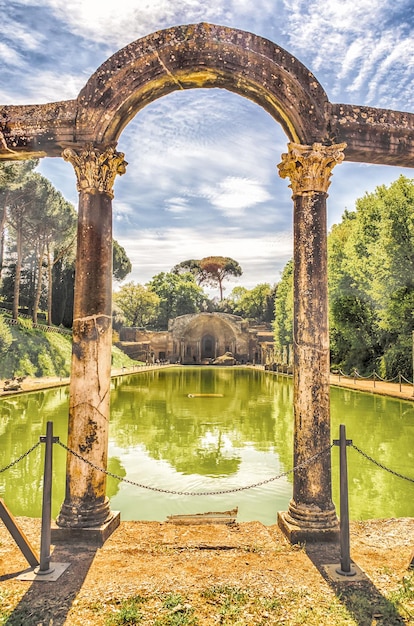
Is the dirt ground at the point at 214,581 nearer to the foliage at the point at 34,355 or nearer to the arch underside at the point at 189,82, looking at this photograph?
the arch underside at the point at 189,82

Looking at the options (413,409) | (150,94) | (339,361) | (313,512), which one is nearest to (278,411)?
(413,409)

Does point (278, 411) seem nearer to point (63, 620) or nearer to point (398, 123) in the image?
point (398, 123)

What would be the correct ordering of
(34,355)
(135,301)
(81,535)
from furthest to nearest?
1. (135,301)
2. (34,355)
3. (81,535)

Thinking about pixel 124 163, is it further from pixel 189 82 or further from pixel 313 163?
pixel 313 163

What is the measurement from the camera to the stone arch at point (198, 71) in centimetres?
548

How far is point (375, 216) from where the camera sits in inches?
1097

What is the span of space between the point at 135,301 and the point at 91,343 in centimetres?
5473

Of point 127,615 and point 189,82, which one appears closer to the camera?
point 127,615

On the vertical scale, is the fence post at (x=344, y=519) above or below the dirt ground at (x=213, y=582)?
above

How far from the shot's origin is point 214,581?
398 cm

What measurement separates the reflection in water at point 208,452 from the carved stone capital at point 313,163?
4.72 m

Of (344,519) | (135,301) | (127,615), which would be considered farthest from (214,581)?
(135,301)

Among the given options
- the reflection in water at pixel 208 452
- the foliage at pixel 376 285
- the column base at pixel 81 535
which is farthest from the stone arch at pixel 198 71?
the foliage at pixel 376 285

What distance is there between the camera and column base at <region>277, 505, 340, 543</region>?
4918 millimetres
